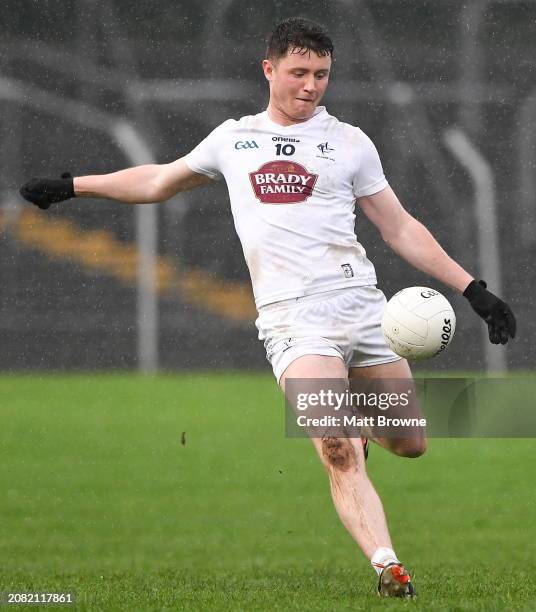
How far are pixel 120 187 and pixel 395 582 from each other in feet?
7.83

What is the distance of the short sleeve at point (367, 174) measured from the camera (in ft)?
20.6

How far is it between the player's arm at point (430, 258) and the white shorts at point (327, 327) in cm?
26

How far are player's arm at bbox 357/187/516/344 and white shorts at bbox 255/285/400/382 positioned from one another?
0.26 metres

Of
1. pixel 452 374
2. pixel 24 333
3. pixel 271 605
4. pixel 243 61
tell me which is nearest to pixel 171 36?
pixel 243 61

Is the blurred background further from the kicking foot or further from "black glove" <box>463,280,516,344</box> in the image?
the kicking foot

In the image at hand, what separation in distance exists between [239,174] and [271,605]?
1.99 meters

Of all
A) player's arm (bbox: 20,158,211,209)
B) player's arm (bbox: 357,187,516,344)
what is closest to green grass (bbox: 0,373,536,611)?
player's arm (bbox: 357,187,516,344)

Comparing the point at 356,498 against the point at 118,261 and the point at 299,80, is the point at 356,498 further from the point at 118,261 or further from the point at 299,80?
the point at 118,261

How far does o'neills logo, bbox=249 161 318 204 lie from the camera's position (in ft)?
20.1

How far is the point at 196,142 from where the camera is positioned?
65.0 feet

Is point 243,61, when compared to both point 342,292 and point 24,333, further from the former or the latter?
point 342,292

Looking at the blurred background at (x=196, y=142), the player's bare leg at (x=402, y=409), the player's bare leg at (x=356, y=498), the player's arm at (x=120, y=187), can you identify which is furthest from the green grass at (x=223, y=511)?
the blurred background at (x=196, y=142)

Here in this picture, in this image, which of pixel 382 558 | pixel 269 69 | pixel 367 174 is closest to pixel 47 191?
pixel 269 69

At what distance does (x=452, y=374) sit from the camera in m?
18.8
